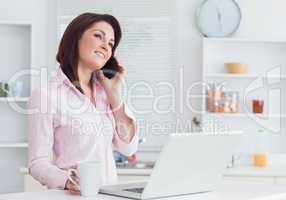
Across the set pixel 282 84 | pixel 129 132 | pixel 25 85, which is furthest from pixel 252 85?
pixel 129 132

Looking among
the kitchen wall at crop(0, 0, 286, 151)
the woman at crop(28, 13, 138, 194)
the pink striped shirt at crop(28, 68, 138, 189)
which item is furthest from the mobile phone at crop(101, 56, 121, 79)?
the kitchen wall at crop(0, 0, 286, 151)

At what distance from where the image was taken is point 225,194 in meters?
2.01

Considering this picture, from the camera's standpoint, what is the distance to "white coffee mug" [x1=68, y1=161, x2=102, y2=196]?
1.90 metres

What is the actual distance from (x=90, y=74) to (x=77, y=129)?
25cm

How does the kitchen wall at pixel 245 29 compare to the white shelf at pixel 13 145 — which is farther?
the kitchen wall at pixel 245 29

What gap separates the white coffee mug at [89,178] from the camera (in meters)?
1.90

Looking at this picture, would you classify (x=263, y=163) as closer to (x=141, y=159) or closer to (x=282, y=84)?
(x=282, y=84)

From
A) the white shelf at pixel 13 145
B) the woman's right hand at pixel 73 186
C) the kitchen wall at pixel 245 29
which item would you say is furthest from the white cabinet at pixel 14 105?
the woman's right hand at pixel 73 186

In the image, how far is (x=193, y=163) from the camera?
1.93 metres

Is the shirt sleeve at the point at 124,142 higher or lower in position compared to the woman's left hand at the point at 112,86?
lower

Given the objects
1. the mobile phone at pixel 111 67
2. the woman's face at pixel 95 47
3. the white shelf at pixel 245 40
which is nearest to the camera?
the woman's face at pixel 95 47

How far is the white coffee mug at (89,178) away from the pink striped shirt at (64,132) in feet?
0.60

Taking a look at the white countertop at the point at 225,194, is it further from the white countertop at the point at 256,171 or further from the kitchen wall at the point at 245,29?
the kitchen wall at the point at 245,29

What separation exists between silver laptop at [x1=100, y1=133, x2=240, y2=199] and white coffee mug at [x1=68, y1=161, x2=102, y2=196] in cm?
5
